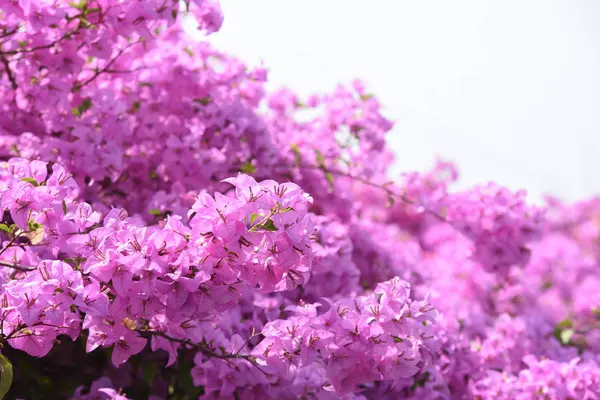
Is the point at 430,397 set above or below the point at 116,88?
below

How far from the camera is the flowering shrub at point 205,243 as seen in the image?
146cm

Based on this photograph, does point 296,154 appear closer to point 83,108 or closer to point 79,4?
point 83,108

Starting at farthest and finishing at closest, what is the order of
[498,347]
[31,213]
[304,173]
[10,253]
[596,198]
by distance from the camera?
[596,198] < [304,173] < [498,347] < [10,253] < [31,213]

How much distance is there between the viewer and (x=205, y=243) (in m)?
1.41

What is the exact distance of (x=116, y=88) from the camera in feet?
8.99

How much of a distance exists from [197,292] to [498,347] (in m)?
1.62

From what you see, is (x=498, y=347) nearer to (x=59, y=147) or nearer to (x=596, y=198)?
(x=59, y=147)

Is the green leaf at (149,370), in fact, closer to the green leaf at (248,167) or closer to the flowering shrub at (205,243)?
the flowering shrub at (205,243)

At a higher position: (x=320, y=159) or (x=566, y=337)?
(x=320, y=159)

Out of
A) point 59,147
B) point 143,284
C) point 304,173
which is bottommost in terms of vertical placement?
point 143,284

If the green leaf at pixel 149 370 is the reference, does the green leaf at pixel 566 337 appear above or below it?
above

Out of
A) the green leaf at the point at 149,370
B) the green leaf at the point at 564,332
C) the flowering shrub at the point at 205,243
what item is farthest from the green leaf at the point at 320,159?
the green leaf at the point at 564,332

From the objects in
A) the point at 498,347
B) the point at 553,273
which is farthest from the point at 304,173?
the point at 553,273

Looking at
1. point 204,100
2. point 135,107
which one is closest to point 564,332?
point 204,100
